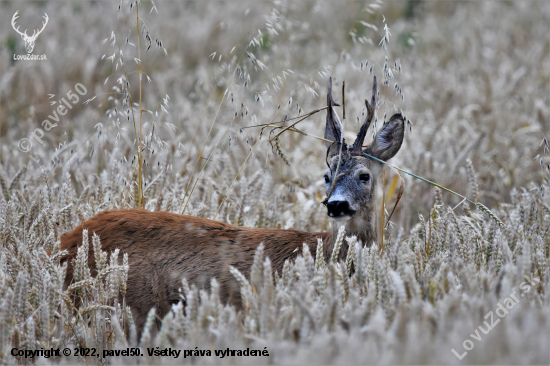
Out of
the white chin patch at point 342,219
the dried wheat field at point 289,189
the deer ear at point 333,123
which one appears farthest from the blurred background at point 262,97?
the white chin patch at point 342,219

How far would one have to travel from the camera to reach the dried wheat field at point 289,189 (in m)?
2.36

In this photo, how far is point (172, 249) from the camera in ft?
12.1

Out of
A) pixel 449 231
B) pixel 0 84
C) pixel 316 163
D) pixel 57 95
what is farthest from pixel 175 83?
pixel 449 231

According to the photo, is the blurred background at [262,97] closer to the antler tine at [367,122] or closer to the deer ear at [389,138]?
the antler tine at [367,122]

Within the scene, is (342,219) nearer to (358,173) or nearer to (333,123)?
(358,173)

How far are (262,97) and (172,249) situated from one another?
4.15 feet

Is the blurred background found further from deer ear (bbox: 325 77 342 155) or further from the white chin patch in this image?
the white chin patch

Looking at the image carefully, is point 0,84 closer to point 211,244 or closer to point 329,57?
point 329,57

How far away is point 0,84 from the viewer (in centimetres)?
891

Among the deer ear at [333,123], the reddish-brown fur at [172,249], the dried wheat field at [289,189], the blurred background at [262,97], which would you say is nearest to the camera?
the dried wheat field at [289,189]

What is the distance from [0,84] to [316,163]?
213 inches

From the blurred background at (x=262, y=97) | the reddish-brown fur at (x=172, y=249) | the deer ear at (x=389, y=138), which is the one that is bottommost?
the reddish-brown fur at (x=172, y=249)

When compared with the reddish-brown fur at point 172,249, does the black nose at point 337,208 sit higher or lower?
higher

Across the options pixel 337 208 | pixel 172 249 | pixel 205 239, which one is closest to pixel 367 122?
pixel 337 208
